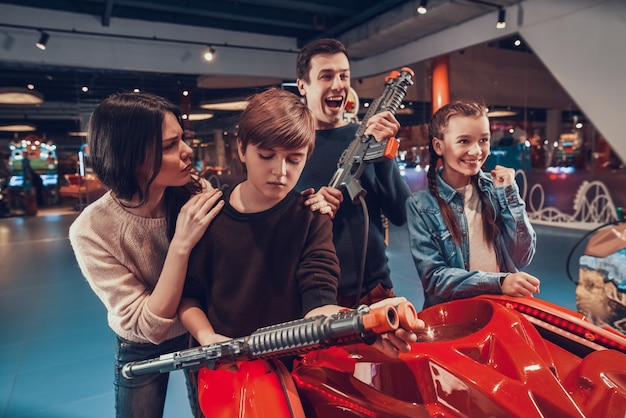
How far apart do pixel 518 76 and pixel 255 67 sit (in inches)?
200

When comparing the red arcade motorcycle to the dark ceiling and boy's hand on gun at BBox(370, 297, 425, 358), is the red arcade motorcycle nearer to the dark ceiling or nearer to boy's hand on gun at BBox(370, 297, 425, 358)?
boy's hand on gun at BBox(370, 297, 425, 358)

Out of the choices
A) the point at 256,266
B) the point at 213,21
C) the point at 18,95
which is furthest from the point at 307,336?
the point at 18,95

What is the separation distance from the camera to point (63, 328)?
3.35 m

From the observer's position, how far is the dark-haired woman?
3.14ft

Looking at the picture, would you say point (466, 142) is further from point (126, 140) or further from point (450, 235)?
point (126, 140)

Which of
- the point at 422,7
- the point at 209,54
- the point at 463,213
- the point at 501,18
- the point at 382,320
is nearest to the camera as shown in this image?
the point at 382,320

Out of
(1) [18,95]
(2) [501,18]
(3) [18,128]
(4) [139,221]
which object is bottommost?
(4) [139,221]

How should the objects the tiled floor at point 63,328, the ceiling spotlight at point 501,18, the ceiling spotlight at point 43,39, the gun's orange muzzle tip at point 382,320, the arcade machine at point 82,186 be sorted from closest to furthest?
the gun's orange muzzle tip at point 382,320
the tiled floor at point 63,328
the ceiling spotlight at point 501,18
the ceiling spotlight at point 43,39
the arcade machine at point 82,186

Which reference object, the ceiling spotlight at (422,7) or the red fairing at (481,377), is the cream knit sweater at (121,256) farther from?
the ceiling spotlight at (422,7)

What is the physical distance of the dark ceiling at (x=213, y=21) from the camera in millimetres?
6199

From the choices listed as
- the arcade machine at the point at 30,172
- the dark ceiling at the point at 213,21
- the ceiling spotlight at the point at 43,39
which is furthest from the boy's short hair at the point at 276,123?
the arcade machine at the point at 30,172

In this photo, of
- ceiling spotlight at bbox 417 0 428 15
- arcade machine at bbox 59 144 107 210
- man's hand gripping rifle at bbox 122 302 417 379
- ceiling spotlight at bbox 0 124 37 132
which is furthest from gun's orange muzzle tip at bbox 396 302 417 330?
ceiling spotlight at bbox 0 124 37 132

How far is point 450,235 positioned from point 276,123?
2.36 feet

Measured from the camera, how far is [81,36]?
6664 mm
